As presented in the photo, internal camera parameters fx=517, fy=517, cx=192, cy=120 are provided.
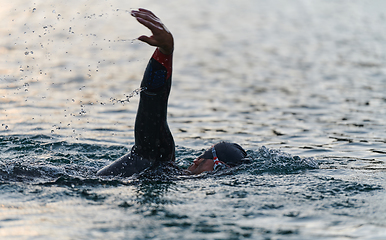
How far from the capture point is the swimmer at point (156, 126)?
527 centimetres

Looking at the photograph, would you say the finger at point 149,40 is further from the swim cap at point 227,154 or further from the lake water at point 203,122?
the swim cap at point 227,154

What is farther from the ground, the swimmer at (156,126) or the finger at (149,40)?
the finger at (149,40)

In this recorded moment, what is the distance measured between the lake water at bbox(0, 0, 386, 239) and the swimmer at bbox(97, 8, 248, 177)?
0.66 ft

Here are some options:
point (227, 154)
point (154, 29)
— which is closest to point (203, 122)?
point (227, 154)

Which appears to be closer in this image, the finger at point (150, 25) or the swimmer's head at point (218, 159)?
the finger at point (150, 25)

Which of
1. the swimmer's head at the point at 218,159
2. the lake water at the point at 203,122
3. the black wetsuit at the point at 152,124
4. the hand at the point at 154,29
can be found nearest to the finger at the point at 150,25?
the hand at the point at 154,29

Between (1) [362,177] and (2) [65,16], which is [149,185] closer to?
(1) [362,177]

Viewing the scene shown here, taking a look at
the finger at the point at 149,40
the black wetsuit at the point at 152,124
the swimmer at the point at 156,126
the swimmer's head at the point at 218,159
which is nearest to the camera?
the finger at the point at 149,40

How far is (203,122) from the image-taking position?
1023cm

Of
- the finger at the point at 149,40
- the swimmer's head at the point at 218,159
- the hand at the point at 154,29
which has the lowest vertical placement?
the swimmer's head at the point at 218,159

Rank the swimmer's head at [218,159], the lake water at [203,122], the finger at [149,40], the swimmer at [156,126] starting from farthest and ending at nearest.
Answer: the swimmer's head at [218,159] → the swimmer at [156,126] → the finger at [149,40] → the lake water at [203,122]

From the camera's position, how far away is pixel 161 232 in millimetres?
4547

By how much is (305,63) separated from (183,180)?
10.9 metres

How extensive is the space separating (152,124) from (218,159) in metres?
1.06
